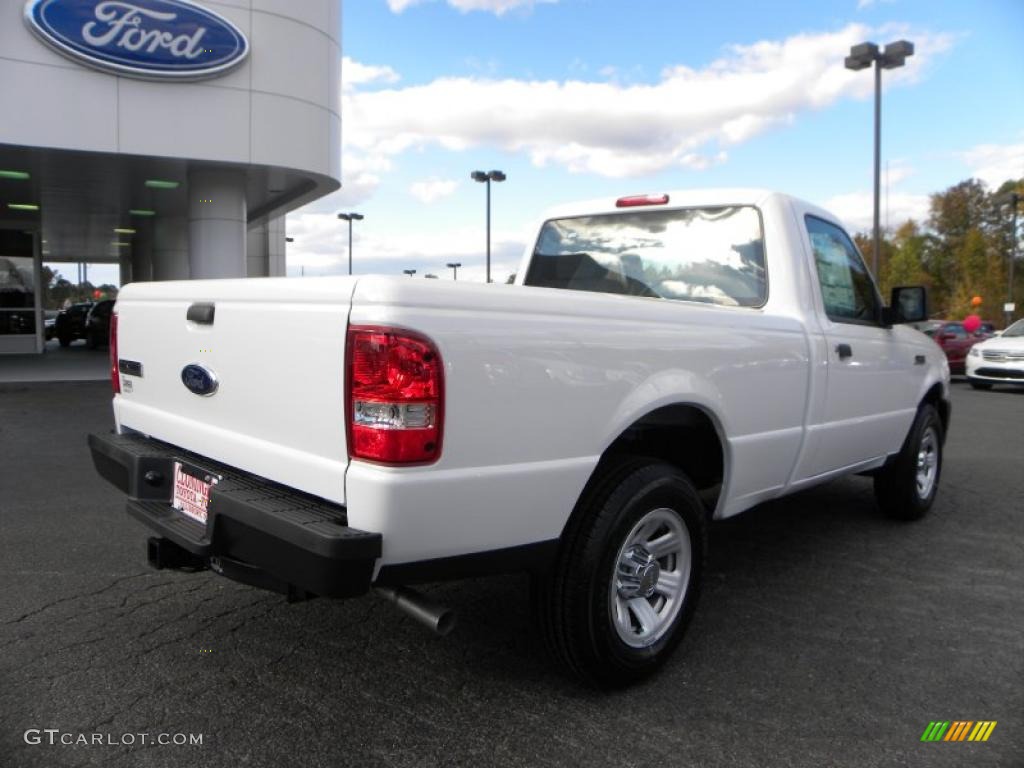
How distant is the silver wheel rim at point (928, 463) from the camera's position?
5316 millimetres

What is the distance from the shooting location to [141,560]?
164 inches

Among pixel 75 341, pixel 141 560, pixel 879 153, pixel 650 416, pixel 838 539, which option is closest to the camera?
pixel 650 416

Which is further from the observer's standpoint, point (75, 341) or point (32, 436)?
point (75, 341)

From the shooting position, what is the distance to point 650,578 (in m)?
2.94

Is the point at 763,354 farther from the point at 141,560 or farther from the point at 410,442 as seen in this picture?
the point at 141,560

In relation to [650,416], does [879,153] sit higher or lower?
higher

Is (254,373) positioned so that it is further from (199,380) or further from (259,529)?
(259,529)

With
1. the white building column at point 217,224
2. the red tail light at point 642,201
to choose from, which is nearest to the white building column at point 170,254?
the white building column at point 217,224

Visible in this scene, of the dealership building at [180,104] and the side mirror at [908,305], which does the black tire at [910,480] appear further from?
the dealership building at [180,104]

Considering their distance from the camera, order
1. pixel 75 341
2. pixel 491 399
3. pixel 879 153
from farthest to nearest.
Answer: pixel 75 341 → pixel 879 153 → pixel 491 399

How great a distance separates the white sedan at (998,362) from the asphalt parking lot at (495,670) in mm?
12136

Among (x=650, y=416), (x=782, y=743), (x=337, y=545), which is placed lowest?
(x=782, y=743)

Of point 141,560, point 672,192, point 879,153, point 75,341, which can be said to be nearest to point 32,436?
point 141,560

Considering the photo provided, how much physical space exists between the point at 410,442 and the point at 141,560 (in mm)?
2763
